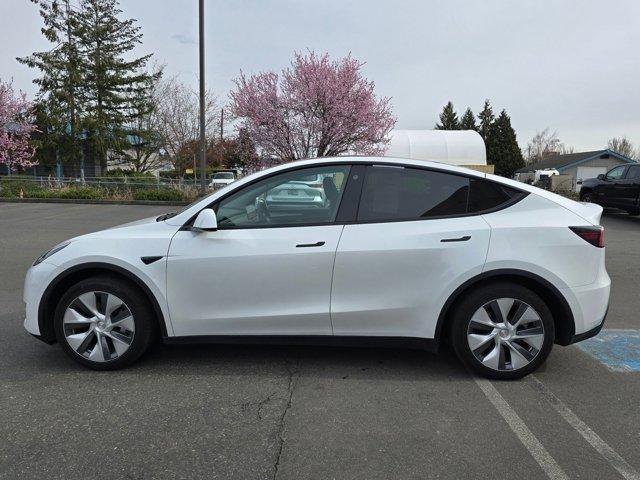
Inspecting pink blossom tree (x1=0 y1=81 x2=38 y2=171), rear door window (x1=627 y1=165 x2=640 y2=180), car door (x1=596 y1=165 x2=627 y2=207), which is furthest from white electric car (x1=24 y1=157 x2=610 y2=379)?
pink blossom tree (x1=0 y1=81 x2=38 y2=171)

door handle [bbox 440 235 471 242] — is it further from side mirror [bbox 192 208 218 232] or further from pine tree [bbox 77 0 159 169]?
pine tree [bbox 77 0 159 169]

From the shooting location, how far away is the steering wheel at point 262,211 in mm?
3572

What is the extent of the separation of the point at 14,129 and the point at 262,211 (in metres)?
31.0

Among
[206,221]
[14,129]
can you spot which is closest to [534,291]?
[206,221]

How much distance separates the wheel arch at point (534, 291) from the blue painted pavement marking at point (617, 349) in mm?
704

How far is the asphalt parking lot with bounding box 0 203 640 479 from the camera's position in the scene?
2529 millimetres

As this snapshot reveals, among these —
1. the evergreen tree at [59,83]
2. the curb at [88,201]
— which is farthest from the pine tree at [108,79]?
the curb at [88,201]

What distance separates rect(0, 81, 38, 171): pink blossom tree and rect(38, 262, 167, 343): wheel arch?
2754cm

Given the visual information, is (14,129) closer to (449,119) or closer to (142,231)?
(142,231)

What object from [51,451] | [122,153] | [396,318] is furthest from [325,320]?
[122,153]

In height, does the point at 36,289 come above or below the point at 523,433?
above

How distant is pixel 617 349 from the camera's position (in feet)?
13.7

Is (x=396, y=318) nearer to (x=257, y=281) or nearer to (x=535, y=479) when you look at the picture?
(x=257, y=281)

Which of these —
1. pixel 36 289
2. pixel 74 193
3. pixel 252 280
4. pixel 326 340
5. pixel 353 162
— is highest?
pixel 353 162
